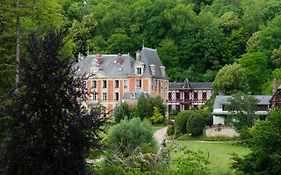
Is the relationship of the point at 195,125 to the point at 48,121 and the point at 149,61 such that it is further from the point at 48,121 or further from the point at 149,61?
the point at 48,121

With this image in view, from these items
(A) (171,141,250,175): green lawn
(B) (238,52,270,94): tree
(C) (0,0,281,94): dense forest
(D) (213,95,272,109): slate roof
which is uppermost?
(C) (0,0,281,94): dense forest

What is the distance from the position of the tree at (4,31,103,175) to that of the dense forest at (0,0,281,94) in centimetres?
5097

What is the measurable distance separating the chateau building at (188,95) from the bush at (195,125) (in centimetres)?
2161

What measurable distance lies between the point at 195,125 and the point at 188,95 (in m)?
22.7

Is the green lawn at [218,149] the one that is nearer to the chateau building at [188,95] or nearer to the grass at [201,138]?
the grass at [201,138]

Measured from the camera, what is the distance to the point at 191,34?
7825 centimetres

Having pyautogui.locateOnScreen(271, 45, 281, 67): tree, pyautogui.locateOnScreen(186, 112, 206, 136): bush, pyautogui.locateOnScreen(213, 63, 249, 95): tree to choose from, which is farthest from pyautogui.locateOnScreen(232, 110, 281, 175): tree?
pyautogui.locateOnScreen(271, 45, 281, 67): tree

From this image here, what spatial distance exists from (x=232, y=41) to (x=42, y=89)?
218 feet

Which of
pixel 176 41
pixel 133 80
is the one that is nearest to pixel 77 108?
pixel 133 80

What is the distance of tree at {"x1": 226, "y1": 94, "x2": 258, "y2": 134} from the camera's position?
4244cm

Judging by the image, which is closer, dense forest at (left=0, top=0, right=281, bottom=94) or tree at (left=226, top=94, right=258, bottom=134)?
tree at (left=226, top=94, right=258, bottom=134)

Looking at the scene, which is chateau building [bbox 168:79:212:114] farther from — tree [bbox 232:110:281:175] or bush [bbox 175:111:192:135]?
tree [bbox 232:110:281:175]

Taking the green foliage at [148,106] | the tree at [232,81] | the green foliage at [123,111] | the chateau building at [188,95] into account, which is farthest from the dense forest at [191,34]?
the green foliage at [123,111]

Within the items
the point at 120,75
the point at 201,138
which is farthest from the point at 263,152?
the point at 120,75
